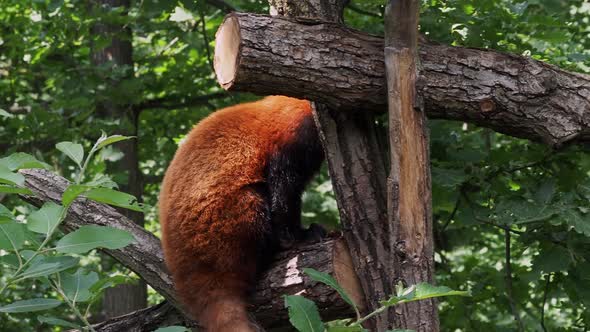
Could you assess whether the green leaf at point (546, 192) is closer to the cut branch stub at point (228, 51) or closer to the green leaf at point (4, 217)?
the cut branch stub at point (228, 51)

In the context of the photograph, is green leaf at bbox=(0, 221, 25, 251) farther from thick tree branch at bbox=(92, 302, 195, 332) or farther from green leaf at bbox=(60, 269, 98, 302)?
thick tree branch at bbox=(92, 302, 195, 332)

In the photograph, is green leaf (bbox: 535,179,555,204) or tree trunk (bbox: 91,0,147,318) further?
tree trunk (bbox: 91,0,147,318)

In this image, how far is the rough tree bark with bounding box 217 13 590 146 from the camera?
2727 millimetres

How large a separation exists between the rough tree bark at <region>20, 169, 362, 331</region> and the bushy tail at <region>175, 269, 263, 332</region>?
0.11 m

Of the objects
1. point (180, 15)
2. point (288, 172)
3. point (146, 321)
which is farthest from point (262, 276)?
point (180, 15)

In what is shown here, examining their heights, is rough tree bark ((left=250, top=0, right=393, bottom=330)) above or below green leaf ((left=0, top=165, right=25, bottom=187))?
below

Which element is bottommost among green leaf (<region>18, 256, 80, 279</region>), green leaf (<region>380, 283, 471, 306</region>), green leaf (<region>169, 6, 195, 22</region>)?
green leaf (<region>380, 283, 471, 306</region>)

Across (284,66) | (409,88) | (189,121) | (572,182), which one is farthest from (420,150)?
(189,121)

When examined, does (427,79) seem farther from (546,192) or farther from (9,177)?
(9,177)

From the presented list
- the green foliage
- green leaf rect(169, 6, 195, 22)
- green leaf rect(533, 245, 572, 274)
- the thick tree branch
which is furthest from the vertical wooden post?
green leaf rect(169, 6, 195, 22)

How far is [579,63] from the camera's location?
379 centimetres

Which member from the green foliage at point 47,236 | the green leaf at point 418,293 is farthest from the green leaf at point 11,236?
the green leaf at point 418,293

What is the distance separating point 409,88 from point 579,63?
143cm

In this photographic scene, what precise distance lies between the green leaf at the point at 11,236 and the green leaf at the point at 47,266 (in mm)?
73
